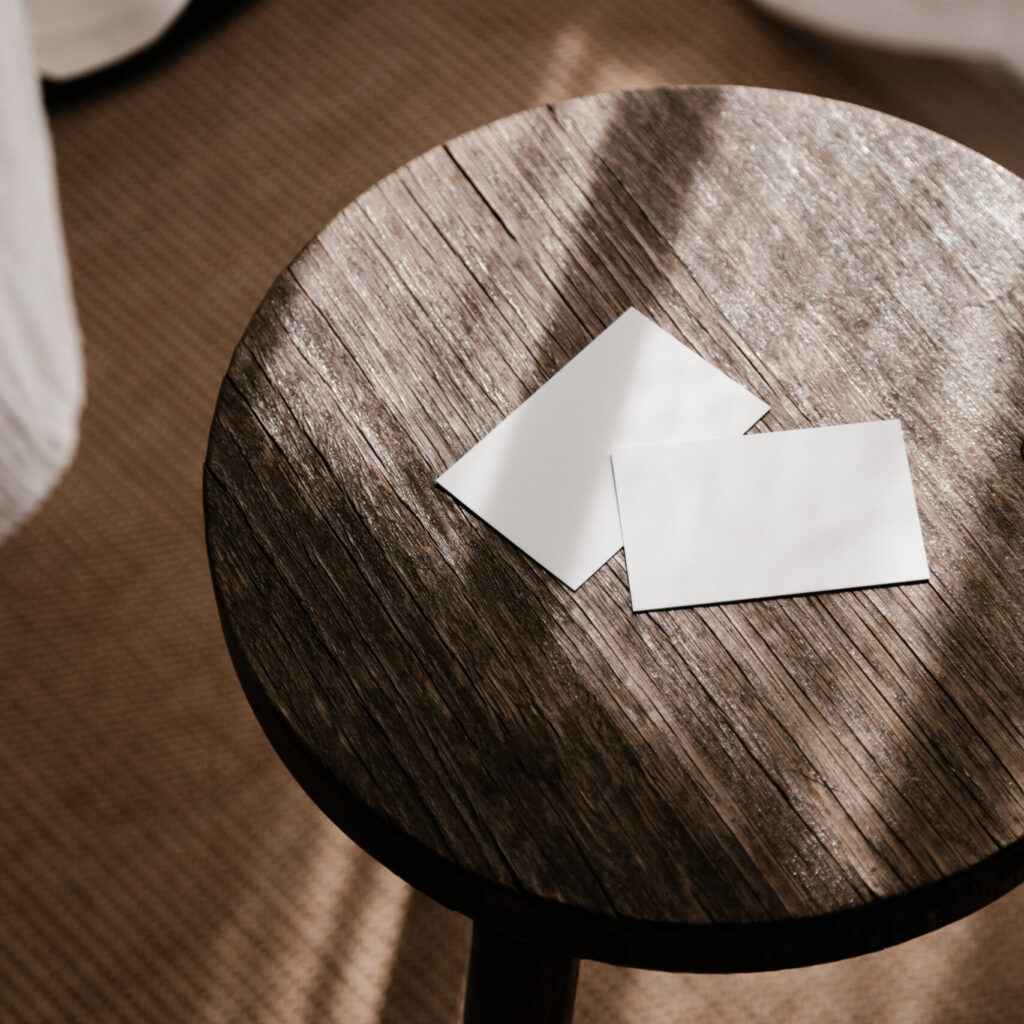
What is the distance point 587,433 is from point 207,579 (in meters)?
0.58

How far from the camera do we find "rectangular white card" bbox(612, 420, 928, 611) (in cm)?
62

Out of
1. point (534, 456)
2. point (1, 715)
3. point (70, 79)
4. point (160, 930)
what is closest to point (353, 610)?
point (534, 456)

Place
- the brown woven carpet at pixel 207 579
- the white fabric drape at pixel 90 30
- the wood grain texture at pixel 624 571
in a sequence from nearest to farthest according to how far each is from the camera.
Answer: the wood grain texture at pixel 624 571 < the brown woven carpet at pixel 207 579 < the white fabric drape at pixel 90 30

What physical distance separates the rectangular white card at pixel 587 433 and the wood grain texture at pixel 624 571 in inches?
0.5

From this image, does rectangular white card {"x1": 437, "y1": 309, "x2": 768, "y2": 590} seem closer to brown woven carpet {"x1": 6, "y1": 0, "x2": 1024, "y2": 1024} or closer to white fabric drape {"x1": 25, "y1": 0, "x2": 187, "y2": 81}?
brown woven carpet {"x1": 6, "y1": 0, "x2": 1024, "y2": 1024}

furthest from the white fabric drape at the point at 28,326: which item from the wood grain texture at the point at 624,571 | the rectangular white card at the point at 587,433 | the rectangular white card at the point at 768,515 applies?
the rectangular white card at the point at 768,515

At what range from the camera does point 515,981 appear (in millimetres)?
684

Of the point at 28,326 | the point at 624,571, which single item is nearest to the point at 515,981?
the point at 624,571

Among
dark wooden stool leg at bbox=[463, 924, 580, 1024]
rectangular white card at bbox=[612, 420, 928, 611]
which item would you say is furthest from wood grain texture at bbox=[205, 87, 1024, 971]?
dark wooden stool leg at bbox=[463, 924, 580, 1024]

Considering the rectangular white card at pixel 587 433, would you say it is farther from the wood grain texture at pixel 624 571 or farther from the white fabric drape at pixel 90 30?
the white fabric drape at pixel 90 30

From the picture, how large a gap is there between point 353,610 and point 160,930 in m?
0.50

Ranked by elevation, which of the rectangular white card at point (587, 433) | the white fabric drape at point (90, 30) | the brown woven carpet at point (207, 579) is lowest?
the brown woven carpet at point (207, 579)

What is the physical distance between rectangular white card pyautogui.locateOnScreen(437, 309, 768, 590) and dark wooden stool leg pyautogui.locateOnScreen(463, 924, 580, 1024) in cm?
24

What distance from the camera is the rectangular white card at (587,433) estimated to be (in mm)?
640
